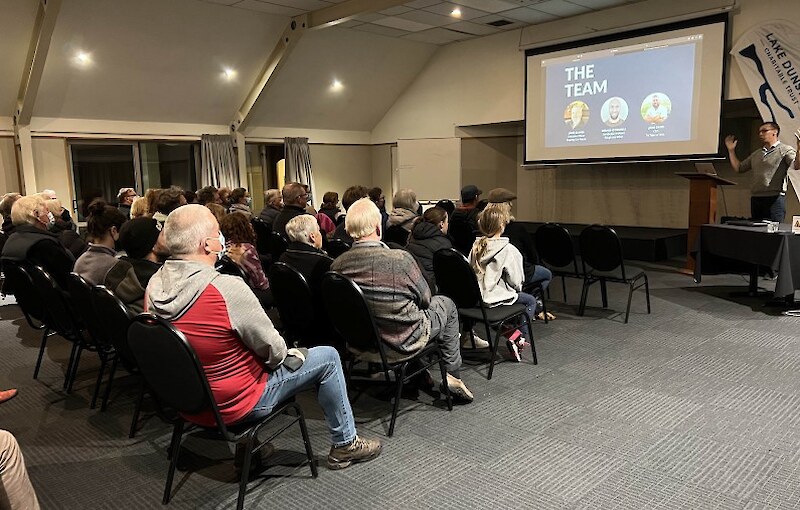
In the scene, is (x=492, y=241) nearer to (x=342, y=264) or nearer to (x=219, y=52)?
(x=342, y=264)

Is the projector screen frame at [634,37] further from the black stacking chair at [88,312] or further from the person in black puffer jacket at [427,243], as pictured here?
the black stacking chair at [88,312]

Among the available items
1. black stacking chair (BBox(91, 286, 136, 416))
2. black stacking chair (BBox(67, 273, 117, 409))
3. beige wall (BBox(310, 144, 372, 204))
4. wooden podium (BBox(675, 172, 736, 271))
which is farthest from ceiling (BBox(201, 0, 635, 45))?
black stacking chair (BBox(91, 286, 136, 416))

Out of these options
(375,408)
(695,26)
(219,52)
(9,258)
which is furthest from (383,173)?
(375,408)

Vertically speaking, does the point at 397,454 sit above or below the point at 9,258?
below

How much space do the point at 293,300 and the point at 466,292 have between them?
103 cm

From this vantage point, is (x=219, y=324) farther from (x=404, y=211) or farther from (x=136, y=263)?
(x=404, y=211)

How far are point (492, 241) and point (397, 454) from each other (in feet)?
5.03

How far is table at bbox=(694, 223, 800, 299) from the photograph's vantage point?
14.2 feet

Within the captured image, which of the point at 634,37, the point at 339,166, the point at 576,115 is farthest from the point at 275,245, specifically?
the point at 339,166

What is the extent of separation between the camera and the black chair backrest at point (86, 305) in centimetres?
283

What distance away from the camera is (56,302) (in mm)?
3211

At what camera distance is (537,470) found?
235cm

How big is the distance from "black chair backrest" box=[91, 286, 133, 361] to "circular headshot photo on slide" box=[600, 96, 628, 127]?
280 inches

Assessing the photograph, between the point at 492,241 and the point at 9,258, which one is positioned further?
the point at 9,258
